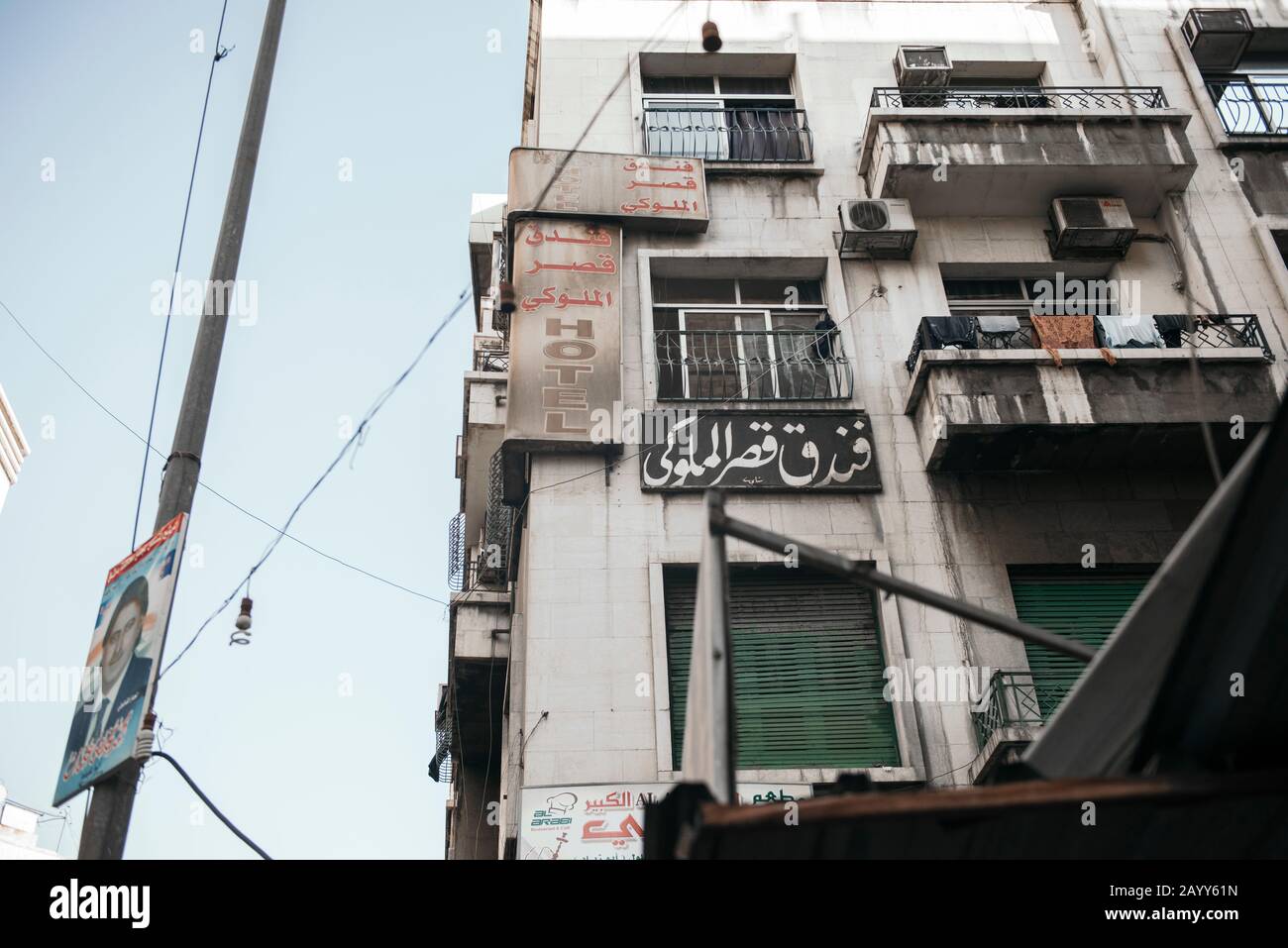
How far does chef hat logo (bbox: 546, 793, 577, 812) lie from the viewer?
30.6 ft

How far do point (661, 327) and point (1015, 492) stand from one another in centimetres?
460

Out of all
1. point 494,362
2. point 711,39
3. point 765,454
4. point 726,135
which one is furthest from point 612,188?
point 765,454

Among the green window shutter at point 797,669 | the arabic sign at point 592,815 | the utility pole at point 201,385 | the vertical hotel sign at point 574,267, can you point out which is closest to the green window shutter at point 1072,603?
the green window shutter at point 797,669

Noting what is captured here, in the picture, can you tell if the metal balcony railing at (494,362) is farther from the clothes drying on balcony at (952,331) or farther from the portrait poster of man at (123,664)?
the portrait poster of man at (123,664)

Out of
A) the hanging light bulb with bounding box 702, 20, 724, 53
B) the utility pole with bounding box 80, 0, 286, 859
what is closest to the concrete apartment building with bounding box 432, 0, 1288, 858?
the hanging light bulb with bounding box 702, 20, 724, 53

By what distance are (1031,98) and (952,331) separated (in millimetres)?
5636

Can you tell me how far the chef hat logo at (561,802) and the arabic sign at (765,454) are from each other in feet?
11.2

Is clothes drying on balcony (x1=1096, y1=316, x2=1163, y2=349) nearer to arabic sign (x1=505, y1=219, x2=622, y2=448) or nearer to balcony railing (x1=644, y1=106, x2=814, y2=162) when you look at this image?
balcony railing (x1=644, y1=106, x2=814, y2=162)

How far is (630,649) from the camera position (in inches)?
406

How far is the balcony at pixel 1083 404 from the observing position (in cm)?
1109

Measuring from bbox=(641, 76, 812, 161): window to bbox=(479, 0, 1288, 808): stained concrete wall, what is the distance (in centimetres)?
30

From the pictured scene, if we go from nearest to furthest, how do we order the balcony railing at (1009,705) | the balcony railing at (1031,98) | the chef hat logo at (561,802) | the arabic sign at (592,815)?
the arabic sign at (592,815), the chef hat logo at (561,802), the balcony railing at (1009,705), the balcony railing at (1031,98)

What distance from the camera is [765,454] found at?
1159cm
